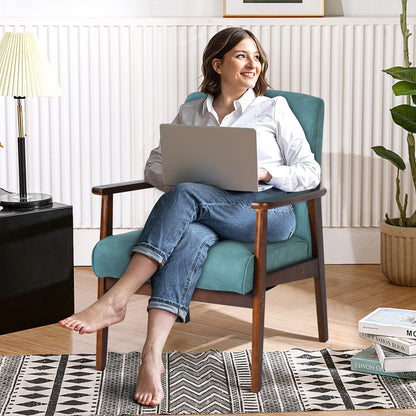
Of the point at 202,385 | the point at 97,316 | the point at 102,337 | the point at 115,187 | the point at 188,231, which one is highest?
the point at 115,187

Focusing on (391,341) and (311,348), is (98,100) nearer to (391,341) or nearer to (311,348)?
(311,348)

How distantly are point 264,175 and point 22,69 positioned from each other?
997 millimetres

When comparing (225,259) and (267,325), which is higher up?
(225,259)

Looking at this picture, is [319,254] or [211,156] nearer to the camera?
[211,156]

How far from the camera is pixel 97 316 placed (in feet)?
7.25

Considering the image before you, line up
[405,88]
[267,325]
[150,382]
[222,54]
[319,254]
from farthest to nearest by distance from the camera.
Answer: [405,88] < [267,325] < [222,54] < [319,254] < [150,382]

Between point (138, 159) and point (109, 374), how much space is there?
65.2 inches

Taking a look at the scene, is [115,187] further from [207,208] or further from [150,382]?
[150,382]

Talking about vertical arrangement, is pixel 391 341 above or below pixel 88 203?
below

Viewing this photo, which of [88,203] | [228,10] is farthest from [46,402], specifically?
[228,10]

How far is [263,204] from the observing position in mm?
2225

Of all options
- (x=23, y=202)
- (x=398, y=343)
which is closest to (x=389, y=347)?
(x=398, y=343)

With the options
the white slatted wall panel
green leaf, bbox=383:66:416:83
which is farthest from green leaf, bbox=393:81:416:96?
the white slatted wall panel

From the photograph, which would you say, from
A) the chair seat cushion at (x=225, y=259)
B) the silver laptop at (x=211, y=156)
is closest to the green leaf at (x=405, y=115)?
the chair seat cushion at (x=225, y=259)
